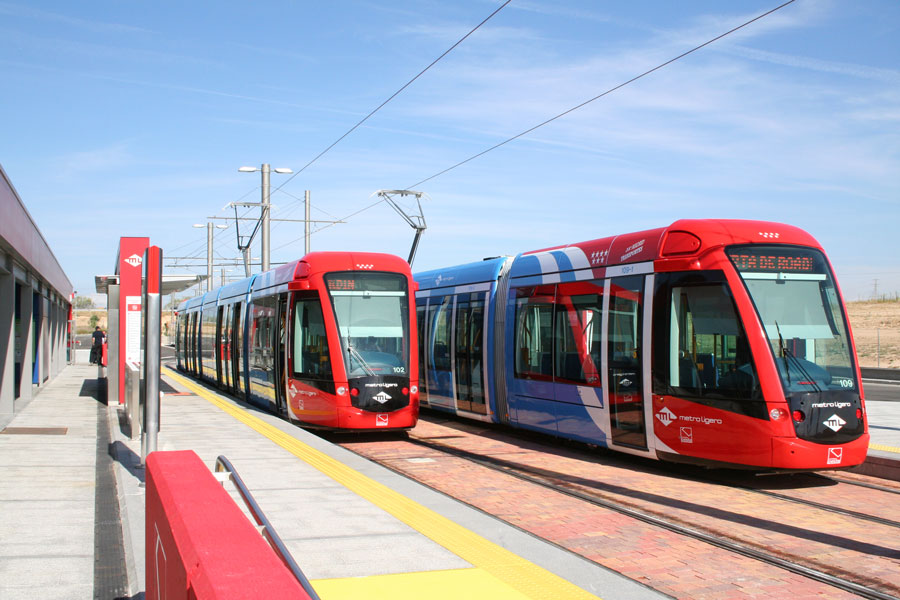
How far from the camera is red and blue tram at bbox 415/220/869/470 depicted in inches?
380

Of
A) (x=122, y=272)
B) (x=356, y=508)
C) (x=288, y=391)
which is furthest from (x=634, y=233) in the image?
(x=122, y=272)

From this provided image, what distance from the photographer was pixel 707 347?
10125 mm

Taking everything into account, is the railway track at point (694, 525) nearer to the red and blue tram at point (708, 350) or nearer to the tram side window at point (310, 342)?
the red and blue tram at point (708, 350)

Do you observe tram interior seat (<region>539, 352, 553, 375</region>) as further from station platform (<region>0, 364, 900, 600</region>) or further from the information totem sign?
the information totem sign

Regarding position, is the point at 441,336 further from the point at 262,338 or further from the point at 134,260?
the point at 134,260

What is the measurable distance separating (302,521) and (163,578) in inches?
151

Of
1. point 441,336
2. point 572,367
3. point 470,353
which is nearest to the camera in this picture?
point 572,367

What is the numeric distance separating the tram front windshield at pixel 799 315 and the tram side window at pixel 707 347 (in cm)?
34

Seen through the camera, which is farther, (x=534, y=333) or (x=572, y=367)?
(x=534, y=333)

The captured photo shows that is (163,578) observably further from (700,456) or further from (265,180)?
(265,180)

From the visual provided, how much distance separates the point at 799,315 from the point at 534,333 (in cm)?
440

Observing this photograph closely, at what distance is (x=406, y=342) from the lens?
47.2 feet

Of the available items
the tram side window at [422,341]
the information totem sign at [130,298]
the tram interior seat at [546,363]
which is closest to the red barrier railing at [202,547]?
the tram interior seat at [546,363]

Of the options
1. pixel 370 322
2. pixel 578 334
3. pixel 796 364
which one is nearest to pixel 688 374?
pixel 796 364
